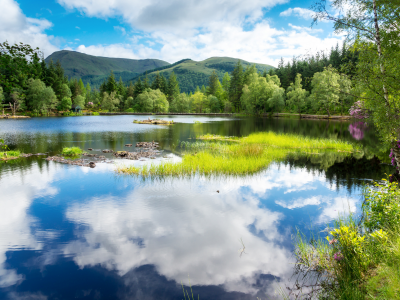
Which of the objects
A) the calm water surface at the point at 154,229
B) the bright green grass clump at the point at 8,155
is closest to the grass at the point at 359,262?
the calm water surface at the point at 154,229

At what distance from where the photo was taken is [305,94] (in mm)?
85000

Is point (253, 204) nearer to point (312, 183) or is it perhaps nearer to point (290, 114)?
point (312, 183)

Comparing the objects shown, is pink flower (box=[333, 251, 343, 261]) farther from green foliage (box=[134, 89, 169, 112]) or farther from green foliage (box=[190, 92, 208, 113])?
green foliage (box=[190, 92, 208, 113])

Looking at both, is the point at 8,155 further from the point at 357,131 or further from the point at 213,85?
the point at 213,85

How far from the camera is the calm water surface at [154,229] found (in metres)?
6.57

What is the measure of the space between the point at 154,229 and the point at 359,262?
6.70m

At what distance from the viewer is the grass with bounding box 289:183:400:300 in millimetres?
5086

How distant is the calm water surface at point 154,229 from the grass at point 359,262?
698 millimetres

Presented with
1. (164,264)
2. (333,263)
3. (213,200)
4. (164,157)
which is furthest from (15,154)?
(333,263)

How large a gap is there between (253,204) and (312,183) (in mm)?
5934

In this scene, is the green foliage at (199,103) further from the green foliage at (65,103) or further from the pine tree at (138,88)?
the green foliage at (65,103)

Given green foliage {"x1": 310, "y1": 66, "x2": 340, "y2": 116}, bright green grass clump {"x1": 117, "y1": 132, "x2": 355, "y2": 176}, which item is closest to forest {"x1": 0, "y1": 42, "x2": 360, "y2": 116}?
bright green grass clump {"x1": 117, "y1": 132, "x2": 355, "y2": 176}

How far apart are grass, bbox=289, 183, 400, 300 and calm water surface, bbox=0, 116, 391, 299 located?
70 cm

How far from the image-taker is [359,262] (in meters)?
6.11
